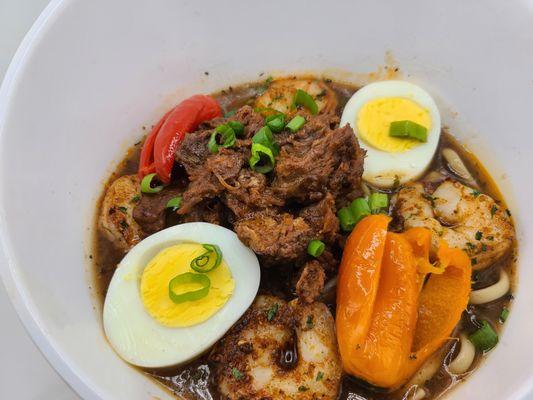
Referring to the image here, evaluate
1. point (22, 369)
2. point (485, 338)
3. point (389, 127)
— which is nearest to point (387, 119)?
point (389, 127)

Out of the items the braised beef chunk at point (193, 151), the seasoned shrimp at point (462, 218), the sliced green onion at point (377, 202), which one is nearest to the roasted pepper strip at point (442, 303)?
the seasoned shrimp at point (462, 218)

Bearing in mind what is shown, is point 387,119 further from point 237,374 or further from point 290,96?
point 237,374

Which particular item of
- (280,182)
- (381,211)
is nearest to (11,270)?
(280,182)

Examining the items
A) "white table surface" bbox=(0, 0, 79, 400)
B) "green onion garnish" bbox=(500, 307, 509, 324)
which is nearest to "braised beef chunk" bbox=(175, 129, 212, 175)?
"white table surface" bbox=(0, 0, 79, 400)

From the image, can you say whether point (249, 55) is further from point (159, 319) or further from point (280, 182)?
point (159, 319)

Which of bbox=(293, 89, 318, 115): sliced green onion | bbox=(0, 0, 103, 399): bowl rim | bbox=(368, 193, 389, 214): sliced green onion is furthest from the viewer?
bbox=(293, 89, 318, 115): sliced green onion

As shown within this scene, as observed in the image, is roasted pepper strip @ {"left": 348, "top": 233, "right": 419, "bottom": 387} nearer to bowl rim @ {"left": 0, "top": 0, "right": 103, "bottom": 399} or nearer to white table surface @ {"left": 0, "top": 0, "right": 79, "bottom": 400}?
bowl rim @ {"left": 0, "top": 0, "right": 103, "bottom": 399}
